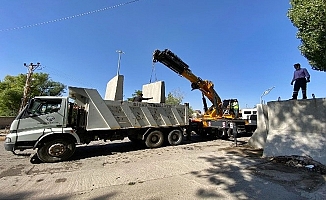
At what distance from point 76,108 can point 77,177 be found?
3.31m

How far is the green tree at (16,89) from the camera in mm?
24734

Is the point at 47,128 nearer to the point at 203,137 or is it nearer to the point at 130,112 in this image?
the point at 130,112

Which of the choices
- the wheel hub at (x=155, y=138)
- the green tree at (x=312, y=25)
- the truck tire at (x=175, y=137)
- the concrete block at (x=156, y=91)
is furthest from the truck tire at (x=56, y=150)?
the green tree at (x=312, y=25)

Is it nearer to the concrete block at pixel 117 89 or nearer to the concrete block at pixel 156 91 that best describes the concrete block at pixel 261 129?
the concrete block at pixel 156 91

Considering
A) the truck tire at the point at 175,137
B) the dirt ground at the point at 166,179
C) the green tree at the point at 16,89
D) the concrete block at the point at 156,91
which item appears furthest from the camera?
the green tree at the point at 16,89

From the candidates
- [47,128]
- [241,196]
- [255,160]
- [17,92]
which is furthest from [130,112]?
[17,92]

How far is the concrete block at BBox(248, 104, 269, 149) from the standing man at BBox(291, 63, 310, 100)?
4.22ft

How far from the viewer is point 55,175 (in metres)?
4.96

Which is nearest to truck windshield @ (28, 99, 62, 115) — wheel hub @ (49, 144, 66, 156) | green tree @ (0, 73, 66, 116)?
wheel hub @ (49, 144, 66, 156)

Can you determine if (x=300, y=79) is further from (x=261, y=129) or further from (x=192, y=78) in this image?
(x=192, y=78)

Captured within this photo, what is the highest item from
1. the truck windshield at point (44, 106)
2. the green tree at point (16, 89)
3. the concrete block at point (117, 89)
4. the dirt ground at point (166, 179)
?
the green tree at point (16, 89)

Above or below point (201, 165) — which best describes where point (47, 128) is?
above

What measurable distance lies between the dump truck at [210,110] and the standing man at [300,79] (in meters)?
3.23

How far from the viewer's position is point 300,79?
717 centimetres
